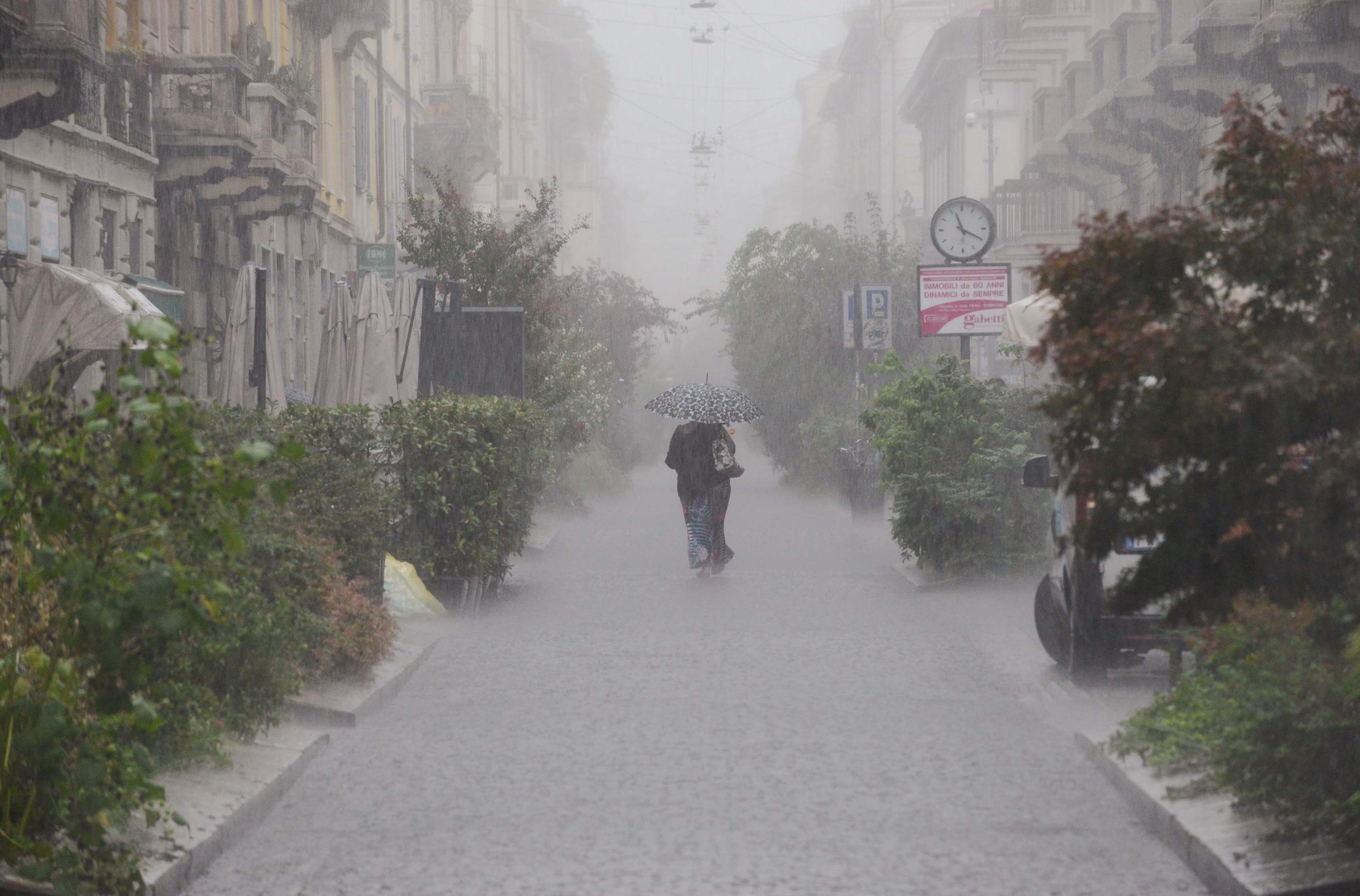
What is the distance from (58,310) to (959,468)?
827 cm

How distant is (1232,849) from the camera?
6.29 m

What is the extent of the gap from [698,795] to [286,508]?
11.4 feet

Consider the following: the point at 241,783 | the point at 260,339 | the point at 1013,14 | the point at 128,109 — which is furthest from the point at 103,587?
the point at 1013,14

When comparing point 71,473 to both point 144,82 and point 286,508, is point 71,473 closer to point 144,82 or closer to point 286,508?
point 286,508

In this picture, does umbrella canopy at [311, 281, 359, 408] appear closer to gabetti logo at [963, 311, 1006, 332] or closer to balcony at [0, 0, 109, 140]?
balcony at [0, 0, 109, 140]

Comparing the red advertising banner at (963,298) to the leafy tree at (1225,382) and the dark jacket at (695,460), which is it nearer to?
the dark jacket at (695,460)

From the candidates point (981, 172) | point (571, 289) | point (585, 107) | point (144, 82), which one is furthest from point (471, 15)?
point (585, 107)

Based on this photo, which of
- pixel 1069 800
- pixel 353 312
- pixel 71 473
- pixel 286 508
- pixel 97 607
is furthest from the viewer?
pixel 353 312

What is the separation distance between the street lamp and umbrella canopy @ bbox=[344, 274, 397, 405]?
3.46m

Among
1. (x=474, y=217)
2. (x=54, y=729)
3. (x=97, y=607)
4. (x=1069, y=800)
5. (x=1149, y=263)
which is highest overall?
(x=474, y=217)

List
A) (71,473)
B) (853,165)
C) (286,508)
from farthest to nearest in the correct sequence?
(853,165) < (286,508) < (71,473)

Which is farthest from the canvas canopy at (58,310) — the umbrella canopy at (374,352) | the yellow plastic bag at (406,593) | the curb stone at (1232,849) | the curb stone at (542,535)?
the curb stone at (1232,849)

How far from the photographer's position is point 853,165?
95938 mm

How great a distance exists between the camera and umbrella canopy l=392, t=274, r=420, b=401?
2017cm
